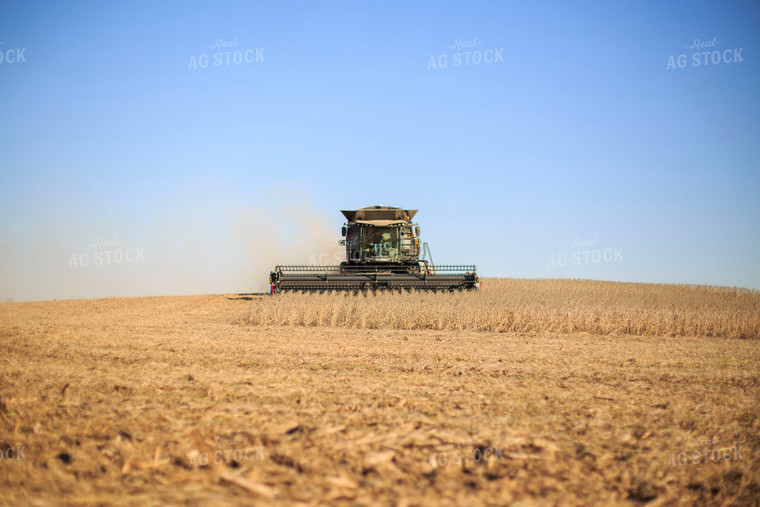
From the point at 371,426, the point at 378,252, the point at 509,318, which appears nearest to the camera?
the point at 371,426

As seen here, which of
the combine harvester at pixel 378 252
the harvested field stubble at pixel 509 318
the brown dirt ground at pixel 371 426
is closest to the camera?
the brown dirt ground at pixel 371 426

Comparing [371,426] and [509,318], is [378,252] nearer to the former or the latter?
[509,318]

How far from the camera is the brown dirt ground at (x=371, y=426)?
278 cm

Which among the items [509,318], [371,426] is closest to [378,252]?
[509,318]

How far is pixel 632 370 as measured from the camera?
6.39 metres

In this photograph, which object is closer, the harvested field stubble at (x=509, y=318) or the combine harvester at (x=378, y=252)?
the harvested field stubble at (x=509, y=318)

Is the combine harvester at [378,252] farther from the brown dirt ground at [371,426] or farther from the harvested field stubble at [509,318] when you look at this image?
the brown dirt ground at [371,426]

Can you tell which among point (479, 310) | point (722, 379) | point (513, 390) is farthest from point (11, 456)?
point (479, 310)

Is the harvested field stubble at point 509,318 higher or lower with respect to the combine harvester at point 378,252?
lower

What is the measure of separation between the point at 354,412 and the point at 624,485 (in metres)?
2.01

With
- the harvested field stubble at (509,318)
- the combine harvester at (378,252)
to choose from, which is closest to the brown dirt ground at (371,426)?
the harvested field stubble at (509,318)

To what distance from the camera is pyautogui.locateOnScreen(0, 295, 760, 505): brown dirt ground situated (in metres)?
2.78

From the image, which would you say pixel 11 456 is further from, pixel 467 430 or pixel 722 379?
pixel 722 379

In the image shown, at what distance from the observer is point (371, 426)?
372cm
